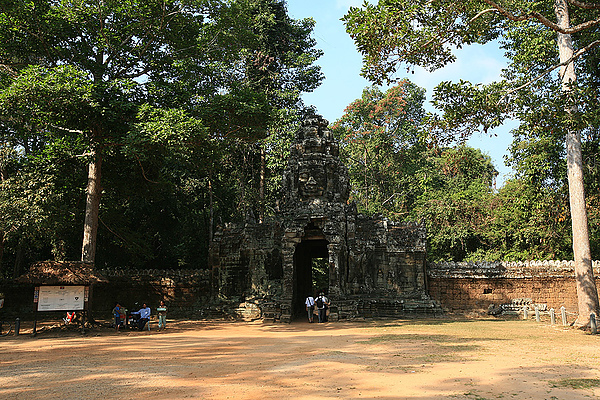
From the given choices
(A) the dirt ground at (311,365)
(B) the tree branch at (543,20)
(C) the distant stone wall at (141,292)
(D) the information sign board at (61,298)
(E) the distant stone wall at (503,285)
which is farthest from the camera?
(C) the distant stone wall at (141,292)

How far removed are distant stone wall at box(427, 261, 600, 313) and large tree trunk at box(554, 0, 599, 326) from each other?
3659 mm

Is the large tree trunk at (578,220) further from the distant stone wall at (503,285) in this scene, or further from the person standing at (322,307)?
the person standing at (322,307)

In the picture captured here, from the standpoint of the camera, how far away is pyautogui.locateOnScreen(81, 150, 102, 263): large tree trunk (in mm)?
→ 15984

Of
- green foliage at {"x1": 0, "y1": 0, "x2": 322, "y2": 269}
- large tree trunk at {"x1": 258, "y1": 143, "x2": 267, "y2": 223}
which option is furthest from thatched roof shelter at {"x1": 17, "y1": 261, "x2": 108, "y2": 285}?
large tree trunk at {"x1": 258, "y1": 143, "x2": 267, "y2": 223}

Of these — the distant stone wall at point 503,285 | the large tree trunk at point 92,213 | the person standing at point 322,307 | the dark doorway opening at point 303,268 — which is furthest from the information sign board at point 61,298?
the distant stone wall at point 503,285

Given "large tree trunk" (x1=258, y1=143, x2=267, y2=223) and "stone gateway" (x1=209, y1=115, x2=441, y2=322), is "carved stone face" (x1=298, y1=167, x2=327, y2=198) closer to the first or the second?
"stone gateway" (x1=209, y1=115, x2=441, y2=322)

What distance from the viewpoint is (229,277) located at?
63.7 ft

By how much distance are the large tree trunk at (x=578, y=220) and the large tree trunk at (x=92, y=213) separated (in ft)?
54.0

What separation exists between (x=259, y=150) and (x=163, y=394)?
2368 centimetres

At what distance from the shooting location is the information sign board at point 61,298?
13.2 meters

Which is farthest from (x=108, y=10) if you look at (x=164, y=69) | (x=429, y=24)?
(x=429, y=24)

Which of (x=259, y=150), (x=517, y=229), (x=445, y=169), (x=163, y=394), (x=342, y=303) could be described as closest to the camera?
(x=163, y=394)

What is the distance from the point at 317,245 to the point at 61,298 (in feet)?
34.5

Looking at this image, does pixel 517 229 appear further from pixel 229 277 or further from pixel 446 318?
pixel 229 277
